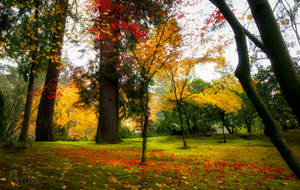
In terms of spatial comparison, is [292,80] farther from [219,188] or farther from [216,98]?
[216,98]

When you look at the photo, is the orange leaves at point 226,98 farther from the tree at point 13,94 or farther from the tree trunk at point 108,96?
the tree at point 13,94

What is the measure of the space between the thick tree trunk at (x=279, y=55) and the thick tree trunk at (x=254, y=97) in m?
0.18

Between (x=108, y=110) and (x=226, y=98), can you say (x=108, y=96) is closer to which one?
(x=108, y=110)

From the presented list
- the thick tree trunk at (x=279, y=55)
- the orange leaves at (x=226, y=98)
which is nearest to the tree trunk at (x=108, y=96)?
the orange leaves at (x=226, y=98)

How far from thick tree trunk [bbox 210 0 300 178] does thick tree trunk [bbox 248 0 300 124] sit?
0.60ft

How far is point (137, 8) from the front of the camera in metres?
4.61

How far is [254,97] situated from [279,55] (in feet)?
1.40

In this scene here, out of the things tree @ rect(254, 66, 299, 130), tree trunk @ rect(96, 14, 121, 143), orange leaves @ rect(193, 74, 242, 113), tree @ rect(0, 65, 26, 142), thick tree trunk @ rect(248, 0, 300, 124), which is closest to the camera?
thick tree trunk @ rect(248, 0, 300, 124)

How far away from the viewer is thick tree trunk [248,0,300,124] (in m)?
1.40

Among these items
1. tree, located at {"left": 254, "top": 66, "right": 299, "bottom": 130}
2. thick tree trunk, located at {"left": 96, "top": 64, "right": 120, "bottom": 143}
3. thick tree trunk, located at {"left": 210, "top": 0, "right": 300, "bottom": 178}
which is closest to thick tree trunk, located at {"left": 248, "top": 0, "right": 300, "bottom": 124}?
thick tree trunk, located at {"left": 210, "top": 0, "right": 300, "bottom": 178}

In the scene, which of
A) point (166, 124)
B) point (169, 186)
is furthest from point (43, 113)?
point (166, 124)

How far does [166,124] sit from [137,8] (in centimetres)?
1588

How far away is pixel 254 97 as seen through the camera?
5.24 ft

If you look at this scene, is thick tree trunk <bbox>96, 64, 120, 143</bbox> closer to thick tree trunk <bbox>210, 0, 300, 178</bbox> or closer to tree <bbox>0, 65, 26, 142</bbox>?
tree <bbox>0, 65, 26, 142</bbox>
